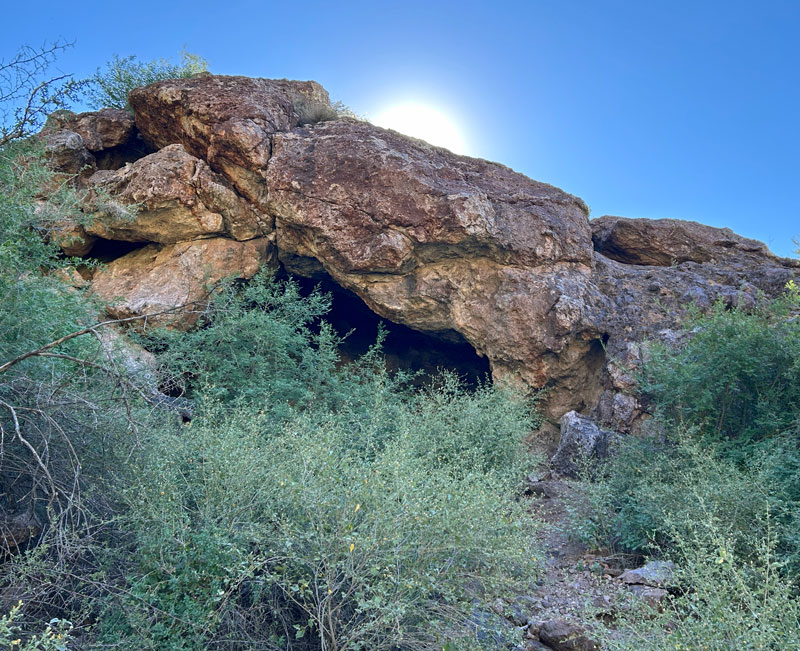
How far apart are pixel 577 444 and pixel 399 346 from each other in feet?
15.7

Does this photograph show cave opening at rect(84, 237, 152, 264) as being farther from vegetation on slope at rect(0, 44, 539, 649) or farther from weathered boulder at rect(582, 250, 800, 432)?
weathered boulder at rect(582, 250, 800, 432)

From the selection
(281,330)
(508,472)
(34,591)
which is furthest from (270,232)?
(34,591)

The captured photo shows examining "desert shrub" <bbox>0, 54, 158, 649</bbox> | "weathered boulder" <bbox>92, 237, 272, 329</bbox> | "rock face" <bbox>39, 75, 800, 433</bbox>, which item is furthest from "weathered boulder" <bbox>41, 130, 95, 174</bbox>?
"desert shrub" <bbox>0, 54, 158, 649</bbox>

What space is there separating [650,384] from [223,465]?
5.24 metres

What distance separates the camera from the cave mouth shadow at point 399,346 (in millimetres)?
10930

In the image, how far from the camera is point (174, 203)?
903 centimetres

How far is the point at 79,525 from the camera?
3395 mm

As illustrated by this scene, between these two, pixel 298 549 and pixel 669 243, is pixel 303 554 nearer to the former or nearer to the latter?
pixel 298 549

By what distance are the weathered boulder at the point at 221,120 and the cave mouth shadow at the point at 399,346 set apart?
2572mm

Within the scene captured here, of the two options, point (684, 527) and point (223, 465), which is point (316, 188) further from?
point (684, 527)

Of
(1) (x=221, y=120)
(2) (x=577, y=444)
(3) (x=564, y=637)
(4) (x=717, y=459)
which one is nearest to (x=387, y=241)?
(1) (x=221, y=120)

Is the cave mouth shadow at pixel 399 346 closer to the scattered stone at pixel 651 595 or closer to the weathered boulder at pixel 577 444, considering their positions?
the weathered boulder at pixel 577 444

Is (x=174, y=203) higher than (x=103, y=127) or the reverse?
the reverse

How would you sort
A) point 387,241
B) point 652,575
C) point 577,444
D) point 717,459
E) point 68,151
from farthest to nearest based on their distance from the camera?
point 68,151
point 387,241
point 577,444
point 717,459
point 652,575
